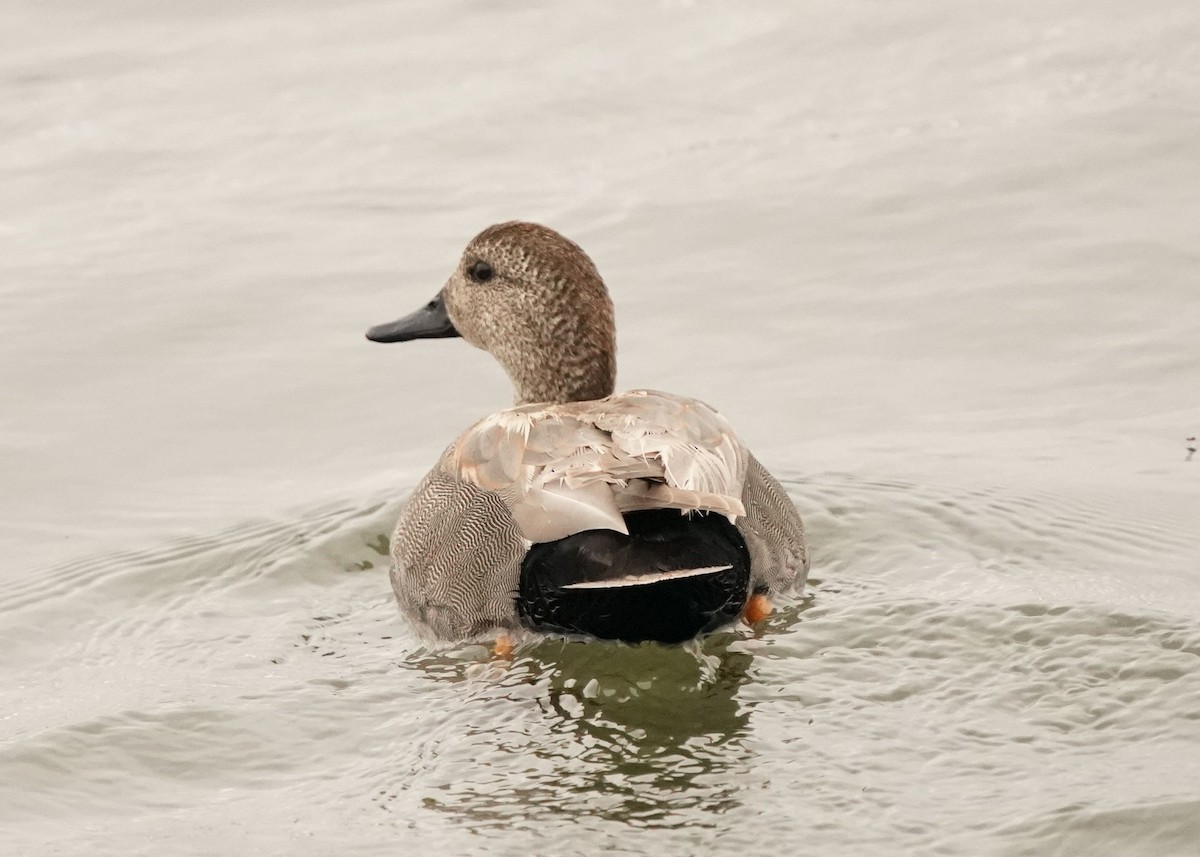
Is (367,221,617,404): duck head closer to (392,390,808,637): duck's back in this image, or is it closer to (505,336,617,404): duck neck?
(505,336,617,404): duck neck

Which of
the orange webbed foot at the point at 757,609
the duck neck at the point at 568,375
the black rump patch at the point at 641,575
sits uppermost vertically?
the duck neck at the point at 568,375

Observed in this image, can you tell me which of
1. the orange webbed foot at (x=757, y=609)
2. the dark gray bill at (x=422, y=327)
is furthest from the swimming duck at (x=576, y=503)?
the dark gray bill at (x=422, y=327)

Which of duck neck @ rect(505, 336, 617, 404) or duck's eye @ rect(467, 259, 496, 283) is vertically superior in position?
duck's eye @ rect(467, 259, 496, 283)

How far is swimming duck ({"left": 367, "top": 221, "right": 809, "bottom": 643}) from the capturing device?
6.27 m

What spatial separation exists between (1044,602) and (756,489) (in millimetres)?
1185

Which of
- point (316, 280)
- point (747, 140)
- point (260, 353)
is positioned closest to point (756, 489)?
point (260, 353)

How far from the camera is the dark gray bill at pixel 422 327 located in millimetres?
8875

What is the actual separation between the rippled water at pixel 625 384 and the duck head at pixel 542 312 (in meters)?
1.03

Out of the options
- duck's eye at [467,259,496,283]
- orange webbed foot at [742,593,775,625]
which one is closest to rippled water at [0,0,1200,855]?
orange webbed foot at [742,593,775,625]

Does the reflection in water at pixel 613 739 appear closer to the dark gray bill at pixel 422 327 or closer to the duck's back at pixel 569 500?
the duck's back at pixel 569 500

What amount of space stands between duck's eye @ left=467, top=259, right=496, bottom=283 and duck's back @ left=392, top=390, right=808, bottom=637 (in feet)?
3.85

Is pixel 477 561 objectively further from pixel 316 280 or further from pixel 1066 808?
pixel 316 280

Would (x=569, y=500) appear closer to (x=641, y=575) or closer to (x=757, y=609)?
(x=641, y=575)

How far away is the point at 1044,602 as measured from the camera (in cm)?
701
